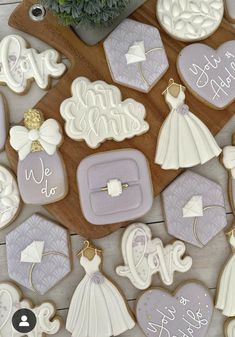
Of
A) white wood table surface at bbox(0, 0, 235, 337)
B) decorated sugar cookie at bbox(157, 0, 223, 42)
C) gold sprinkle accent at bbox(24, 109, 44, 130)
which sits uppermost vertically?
decorated sugar cookie at bbox(157, 0, 223, 42)

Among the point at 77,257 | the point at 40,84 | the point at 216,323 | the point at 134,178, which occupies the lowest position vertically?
the point at 216,323

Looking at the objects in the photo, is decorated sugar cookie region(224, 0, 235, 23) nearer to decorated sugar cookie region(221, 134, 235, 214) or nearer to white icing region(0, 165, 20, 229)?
decorated sugar cookie region(221, 134, 235, 214)

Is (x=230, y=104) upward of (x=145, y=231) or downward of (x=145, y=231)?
upward

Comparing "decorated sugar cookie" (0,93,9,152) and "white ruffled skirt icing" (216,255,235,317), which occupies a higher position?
"decorated sugar cookie" (0,93,9,152)

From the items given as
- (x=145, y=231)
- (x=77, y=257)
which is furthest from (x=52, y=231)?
(x=145, y=231)

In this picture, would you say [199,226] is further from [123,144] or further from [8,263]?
[8,263]

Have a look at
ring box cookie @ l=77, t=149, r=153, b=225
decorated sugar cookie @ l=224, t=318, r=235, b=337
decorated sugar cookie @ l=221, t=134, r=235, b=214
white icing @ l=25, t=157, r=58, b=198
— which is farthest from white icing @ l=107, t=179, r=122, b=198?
decorated sugar cookie @ l=224, t=318, r=235, b=337

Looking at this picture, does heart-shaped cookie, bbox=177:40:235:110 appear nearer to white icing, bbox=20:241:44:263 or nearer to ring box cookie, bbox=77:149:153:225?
ring box cookie, bbox=77:149:153:225
